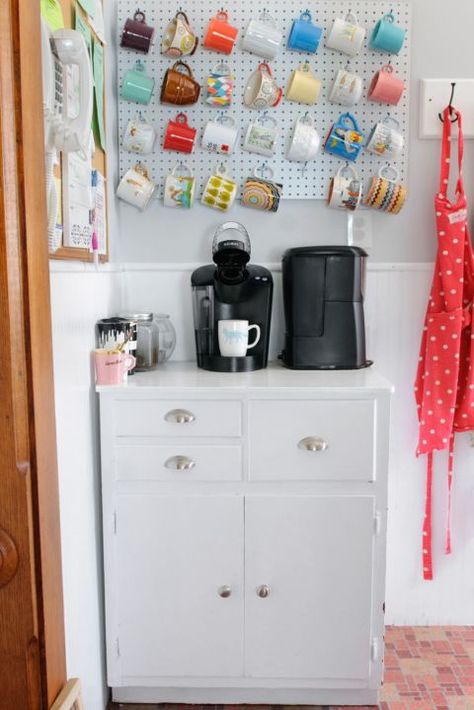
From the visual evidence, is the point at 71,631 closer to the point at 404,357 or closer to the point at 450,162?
the point at 404,357

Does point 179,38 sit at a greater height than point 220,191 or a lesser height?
greater

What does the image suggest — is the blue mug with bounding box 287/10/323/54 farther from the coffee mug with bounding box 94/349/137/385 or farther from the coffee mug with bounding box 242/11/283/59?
the coffee mug with bounding box 94/349/137/385

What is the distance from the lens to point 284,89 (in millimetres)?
2004

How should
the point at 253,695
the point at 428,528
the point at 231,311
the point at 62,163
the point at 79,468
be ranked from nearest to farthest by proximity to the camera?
the point at 62,163
the point at 79,468
the point at 253,695
the point at 231,311
the point at 428,528

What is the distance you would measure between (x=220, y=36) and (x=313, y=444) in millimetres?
A: 1209

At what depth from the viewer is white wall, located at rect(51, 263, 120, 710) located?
1.37m

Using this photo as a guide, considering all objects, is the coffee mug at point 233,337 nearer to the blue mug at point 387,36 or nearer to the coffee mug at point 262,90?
the coffee mug at point 262,90

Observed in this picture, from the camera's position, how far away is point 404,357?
211cm

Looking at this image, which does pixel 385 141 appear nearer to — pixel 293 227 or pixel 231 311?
pixel 293 227

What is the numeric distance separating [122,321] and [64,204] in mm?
418

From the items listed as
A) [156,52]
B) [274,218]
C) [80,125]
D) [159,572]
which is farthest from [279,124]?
[159,572]

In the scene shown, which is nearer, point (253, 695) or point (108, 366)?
point (108, 366)

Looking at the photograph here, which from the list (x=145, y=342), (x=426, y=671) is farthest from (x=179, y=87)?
(x=426, y=671)

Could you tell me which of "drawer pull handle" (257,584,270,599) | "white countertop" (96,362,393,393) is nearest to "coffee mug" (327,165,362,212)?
"white countertop" (96,362,393,393)
